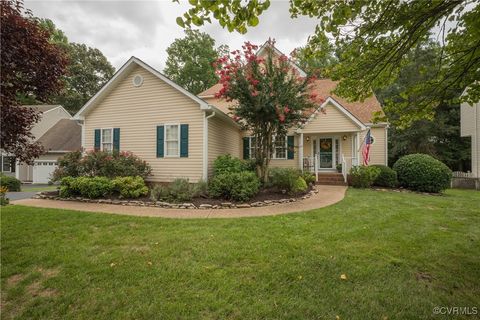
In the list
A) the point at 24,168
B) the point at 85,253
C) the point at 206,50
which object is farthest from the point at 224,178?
the point at 206,50

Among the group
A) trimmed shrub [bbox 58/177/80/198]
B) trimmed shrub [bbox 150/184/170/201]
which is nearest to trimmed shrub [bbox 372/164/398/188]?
trimmed shrub [bbox 150/184/170/201]

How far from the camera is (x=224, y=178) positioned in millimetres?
8102

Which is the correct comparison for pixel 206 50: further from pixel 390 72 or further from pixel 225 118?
pixel 390 72

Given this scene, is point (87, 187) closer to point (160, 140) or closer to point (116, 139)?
point (116, 139)

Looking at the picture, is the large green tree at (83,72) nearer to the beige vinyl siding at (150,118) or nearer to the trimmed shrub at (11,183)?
the trimmed shrub at (11,183)

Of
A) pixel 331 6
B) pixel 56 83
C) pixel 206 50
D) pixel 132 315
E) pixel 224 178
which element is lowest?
pixel 132 315

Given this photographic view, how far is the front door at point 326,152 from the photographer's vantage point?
557 inches

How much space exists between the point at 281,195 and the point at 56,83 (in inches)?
285

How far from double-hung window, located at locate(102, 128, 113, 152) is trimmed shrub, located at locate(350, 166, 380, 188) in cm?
1218

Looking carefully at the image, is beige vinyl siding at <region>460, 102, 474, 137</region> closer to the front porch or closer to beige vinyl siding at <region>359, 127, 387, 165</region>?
beige vinyl siding at <region>359, 127, 387, 165</region>

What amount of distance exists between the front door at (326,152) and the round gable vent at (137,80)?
35.1ft

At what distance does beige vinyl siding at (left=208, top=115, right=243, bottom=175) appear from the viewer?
Answer: 33.3 feet

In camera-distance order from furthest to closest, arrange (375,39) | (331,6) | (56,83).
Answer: (56,83) → (375,39) → (331,6)

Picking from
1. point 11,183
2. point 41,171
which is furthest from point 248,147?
point 41,171
